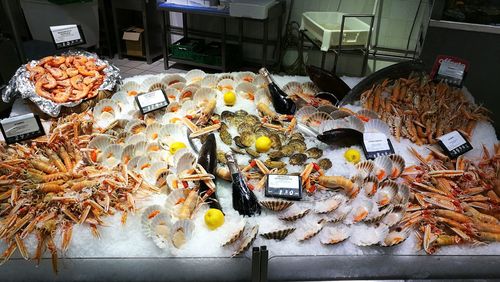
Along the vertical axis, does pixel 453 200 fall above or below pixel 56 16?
below

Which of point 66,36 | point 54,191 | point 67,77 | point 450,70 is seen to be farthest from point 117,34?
point 450,70

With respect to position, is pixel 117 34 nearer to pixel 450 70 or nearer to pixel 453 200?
pixel 450 70

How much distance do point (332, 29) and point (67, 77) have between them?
2.61 meters

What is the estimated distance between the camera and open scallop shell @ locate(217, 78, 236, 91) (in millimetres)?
2594

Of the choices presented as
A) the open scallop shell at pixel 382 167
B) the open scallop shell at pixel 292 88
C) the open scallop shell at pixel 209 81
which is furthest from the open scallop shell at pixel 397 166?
the open scallop shell at pixel 209 81

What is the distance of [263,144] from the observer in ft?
6.54

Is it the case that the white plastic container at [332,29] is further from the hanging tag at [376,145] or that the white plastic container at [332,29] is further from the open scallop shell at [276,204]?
the open scallop shell at [276,204]

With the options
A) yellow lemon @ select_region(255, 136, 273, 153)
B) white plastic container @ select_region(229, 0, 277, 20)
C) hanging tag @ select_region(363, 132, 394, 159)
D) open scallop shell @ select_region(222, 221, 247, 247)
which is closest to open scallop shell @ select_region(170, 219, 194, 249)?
open scallop shell @ select_region(222, 221, 247, 247)

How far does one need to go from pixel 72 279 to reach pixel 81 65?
187 centimetres

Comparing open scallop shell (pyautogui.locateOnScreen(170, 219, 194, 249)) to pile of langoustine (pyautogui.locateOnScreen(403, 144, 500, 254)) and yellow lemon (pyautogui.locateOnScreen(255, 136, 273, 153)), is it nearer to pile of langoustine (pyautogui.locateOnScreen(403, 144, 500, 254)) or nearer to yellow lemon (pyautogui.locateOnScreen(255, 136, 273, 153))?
yellow lemon (pyautogui.locateOnScreen(255, 136, 273, 153))

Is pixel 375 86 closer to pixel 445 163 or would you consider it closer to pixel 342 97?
pixel 342 97

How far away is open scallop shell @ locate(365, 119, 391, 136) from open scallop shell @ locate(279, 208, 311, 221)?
0.86m

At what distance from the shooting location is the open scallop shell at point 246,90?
257 centimetres

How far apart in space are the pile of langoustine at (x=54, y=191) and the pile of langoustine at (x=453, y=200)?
1.26m
